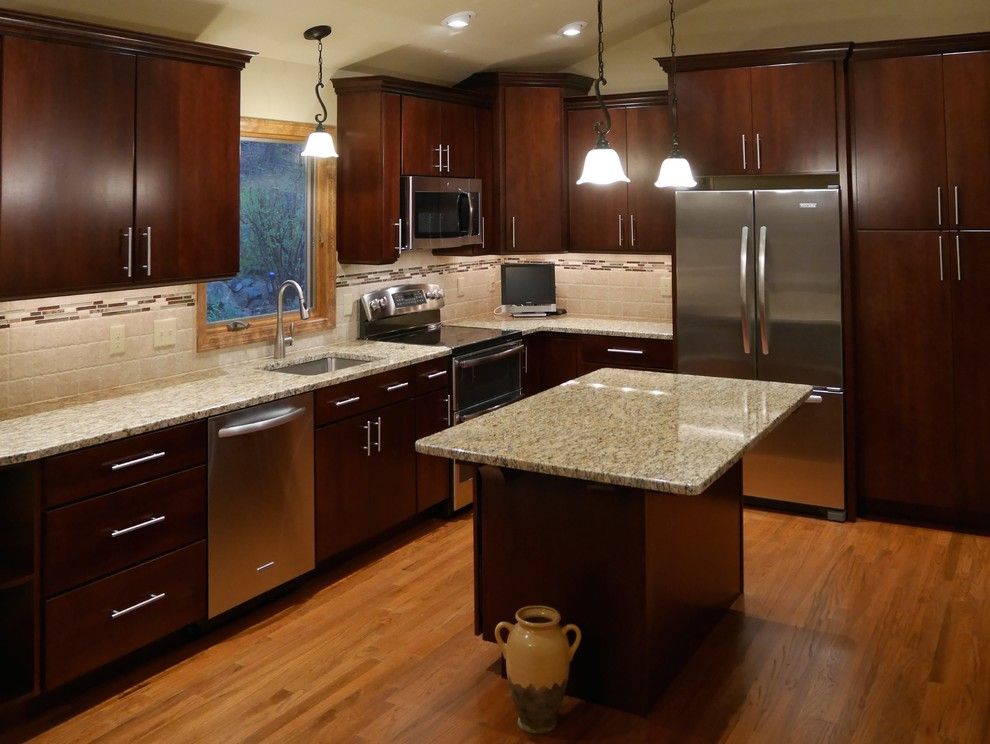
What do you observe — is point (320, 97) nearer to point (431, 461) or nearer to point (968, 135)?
point (431, 461)

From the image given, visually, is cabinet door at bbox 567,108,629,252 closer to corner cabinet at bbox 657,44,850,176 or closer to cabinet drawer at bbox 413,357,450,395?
corner cabinet at bbox 657,44,850,176

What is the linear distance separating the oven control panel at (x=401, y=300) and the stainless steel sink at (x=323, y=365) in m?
0.46

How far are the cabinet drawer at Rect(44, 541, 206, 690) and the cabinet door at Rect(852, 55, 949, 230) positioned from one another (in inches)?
141

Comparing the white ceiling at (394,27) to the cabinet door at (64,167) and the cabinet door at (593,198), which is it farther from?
the cabinet door at (593,198)

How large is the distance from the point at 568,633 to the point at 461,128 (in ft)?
10.6

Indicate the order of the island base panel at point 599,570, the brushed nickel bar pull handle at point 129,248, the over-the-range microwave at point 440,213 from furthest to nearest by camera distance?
the over-the-range microwave at point 440,213
the brushed nickel bar pull handle at point 129,248
the island base panel at point 599,570

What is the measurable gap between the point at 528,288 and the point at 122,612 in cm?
353

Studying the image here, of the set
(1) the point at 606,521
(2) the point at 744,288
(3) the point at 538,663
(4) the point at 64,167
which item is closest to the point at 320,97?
(4) the point at 64,167

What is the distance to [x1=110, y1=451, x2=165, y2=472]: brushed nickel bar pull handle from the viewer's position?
9.91ft

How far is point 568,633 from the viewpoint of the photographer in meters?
2.98

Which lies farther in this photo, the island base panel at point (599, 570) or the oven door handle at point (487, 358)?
the oven door handle at point (487, 358)

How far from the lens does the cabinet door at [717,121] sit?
189 inches

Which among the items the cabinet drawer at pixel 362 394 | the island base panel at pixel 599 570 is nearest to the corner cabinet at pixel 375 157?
the cabinet drawer at pixel 362 394

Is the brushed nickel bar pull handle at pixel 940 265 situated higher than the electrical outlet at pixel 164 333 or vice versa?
the brushed nickel bar pull handle at pixel 940 265
